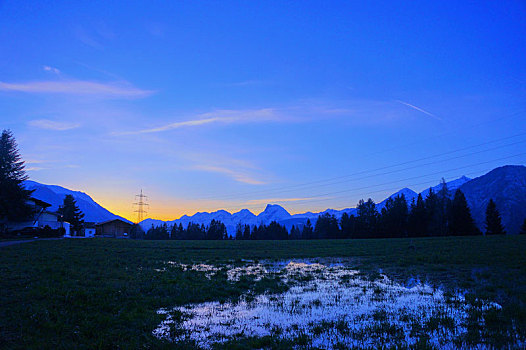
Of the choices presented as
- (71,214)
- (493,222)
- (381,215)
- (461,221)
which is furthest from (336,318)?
(71,214)

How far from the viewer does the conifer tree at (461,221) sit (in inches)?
3524

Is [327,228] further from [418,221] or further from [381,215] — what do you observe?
[418,221]

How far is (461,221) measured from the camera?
299ft

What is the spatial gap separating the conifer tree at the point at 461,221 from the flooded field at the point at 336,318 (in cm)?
8958

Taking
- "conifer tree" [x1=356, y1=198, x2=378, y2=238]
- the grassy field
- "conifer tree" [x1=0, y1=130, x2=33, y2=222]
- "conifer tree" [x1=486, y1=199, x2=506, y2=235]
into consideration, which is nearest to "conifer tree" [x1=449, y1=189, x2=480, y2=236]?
"conifer tree" [x1=486, y1=199, x2=506, y2=235]

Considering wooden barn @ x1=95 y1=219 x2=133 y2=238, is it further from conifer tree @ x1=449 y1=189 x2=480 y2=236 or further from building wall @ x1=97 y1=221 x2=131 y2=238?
conifer tree @ x1=449 y1=189 x2=480 y2=236

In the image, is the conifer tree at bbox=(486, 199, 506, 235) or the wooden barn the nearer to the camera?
the conifer tree at bbox=(486, 199, 506, 235)

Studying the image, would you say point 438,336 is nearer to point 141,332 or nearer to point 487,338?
point 487,338

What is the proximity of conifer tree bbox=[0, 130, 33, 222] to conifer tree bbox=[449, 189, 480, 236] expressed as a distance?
358 ft

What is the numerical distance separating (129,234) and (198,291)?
124 m

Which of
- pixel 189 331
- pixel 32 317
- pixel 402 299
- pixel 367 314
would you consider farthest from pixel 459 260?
pixel 32 317

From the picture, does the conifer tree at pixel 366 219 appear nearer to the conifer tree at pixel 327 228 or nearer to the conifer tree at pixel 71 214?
the conifer tree at pixel 327 228

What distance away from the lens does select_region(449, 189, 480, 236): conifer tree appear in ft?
294

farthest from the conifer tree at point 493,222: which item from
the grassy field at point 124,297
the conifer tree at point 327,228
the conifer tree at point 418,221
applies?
the grassy field at point 124,297
